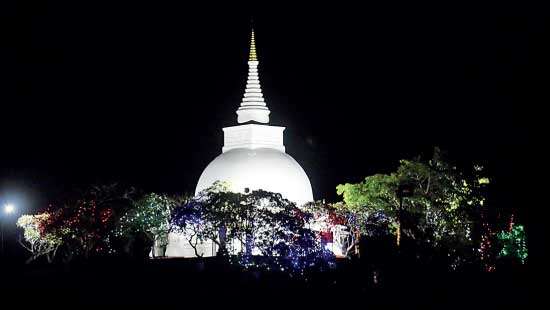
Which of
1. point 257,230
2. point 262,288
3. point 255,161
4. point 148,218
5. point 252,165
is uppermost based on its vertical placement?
point 255,161

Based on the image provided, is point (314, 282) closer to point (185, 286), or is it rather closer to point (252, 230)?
point (185, 286)

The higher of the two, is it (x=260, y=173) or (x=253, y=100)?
(x=253, y=100)

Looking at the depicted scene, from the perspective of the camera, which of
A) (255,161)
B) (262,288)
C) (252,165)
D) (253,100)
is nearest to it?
(262,288)

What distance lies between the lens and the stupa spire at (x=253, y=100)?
6500 cm

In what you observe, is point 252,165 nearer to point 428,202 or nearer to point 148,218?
point 148,218

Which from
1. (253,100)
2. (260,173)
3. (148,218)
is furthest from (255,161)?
(148,218)

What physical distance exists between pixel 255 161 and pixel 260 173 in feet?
3.09

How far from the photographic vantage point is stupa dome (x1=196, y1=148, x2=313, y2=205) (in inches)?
2384

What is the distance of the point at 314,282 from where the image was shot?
36156 mm

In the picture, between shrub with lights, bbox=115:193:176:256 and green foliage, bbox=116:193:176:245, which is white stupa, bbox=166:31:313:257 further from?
green foliage, bbox=116:193:176:245

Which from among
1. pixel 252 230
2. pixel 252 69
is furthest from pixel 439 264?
pixel 252 69

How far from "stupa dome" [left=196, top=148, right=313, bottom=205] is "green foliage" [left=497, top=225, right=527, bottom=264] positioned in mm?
17058

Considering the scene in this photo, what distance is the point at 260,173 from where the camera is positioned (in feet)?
200

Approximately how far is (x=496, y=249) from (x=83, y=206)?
742 inches
